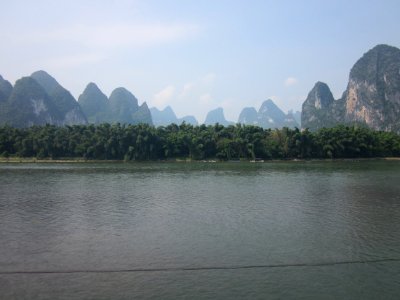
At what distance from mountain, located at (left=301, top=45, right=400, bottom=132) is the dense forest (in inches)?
3184

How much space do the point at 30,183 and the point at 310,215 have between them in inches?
1051

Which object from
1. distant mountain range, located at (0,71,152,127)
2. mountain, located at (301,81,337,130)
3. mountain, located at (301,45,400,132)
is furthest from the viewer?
mountain, located at (301,81,337,130)

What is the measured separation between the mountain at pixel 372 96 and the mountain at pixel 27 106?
114 m

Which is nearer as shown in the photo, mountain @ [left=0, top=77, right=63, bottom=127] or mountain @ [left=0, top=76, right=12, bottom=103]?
mountain @ [left=0, top=77, right=63, bottom=127]

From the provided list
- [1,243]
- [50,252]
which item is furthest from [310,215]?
[1,243]

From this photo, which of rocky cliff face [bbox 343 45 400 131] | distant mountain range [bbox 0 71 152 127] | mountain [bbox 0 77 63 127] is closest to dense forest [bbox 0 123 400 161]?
distant mountain range [bbox 0 71 152 127]

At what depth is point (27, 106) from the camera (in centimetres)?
14275

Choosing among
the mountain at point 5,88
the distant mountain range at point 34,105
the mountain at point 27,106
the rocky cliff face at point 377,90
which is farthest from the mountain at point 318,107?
the mountain at point 5,88

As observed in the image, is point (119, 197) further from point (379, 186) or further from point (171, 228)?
point (379, 186)

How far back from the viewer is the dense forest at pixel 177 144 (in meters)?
73.6

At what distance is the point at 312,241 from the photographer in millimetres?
15273

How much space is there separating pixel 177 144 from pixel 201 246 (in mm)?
61433

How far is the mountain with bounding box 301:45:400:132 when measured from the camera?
493 feet

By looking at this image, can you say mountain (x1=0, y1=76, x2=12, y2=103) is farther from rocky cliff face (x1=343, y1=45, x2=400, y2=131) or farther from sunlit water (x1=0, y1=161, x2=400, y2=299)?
sunlit water (x1=0, y1=161, x2=400, y2=299)
